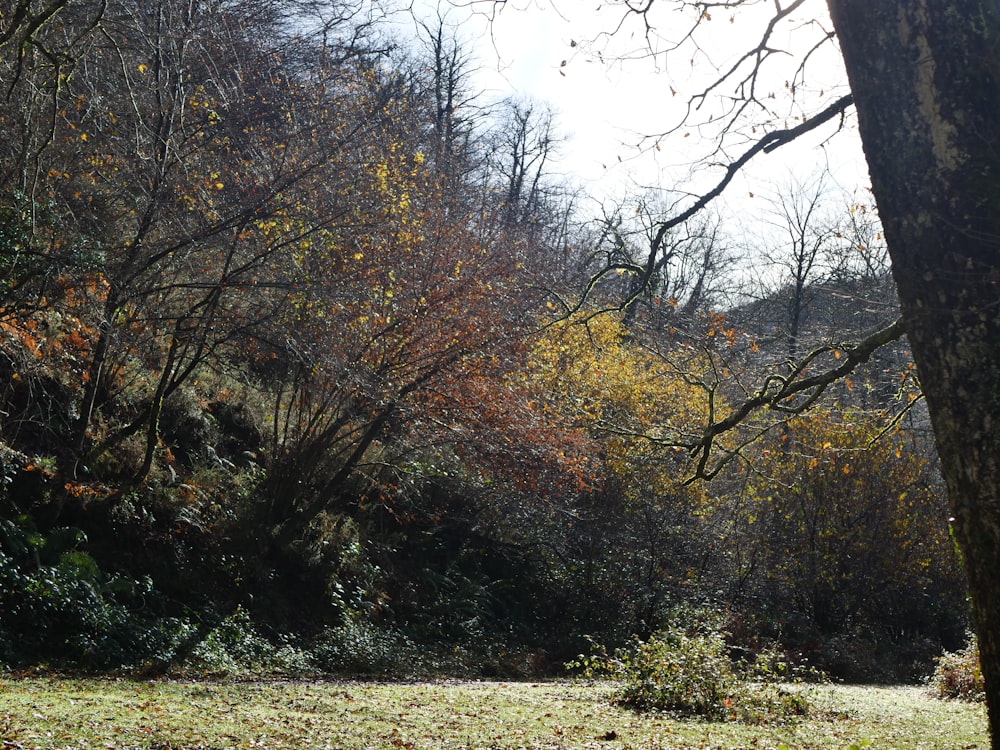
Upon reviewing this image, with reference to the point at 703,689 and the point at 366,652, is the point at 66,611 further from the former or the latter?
the point at 703,689

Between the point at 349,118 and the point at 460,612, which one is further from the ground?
the point at 349,118

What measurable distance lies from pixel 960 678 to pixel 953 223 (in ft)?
40.9

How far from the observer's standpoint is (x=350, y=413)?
45.3 feet

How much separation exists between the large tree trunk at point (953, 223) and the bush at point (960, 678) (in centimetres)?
1102

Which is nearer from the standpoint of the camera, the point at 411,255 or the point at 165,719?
the point at 165,719

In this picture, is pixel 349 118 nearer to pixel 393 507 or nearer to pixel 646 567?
pixel 393 507

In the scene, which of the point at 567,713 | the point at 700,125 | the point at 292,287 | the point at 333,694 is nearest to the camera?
the point at 700,125

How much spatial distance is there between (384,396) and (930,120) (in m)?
10.8

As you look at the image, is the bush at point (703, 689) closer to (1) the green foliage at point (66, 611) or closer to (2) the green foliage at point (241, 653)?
(2) the green foliage at point (241, 653)

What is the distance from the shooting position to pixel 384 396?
13.4m

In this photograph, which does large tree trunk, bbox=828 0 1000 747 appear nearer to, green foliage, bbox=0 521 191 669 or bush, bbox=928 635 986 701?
green foliage, bbox=0 521 191 669

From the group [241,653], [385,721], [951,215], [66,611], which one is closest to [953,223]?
[951,215]

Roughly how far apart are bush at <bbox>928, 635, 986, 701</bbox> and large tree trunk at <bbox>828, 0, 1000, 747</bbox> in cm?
1102

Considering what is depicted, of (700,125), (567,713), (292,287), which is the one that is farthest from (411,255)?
(700,125)
